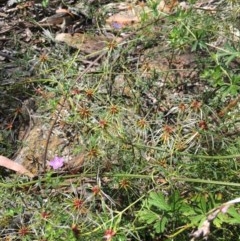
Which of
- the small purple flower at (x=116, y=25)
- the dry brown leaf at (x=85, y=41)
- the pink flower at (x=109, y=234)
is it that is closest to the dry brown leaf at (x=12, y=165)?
the pink flower at (x=109, y=234)

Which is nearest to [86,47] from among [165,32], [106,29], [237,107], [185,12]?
Answer: [106,29]

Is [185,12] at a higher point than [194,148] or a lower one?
higher

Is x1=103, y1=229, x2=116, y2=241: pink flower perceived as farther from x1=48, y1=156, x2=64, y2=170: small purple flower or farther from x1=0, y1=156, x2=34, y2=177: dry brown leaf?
x1=0, y1=156, x2=34, y2=177: dry brown leaf

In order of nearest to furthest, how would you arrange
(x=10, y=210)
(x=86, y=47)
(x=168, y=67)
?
(x=10, y=210), (x=168, y=67), (x=86, y=47)

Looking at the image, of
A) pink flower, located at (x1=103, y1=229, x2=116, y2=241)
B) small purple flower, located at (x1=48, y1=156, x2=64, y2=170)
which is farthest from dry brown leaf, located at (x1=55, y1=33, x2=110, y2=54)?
pink flower, located at (x1=103, y1=229, x2=116, y2=241)

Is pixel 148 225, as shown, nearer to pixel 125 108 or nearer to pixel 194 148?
pixel 194 148

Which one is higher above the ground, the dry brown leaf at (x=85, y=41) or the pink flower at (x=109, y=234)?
the pink flower at (x=109, y=234)

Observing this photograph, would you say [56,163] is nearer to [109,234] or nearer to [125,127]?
[125,127]

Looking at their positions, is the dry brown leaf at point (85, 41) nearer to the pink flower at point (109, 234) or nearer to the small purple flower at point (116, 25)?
the small purple flower at point (116, 25)

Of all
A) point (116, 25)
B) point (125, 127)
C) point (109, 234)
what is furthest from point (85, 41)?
point (109, 234)
